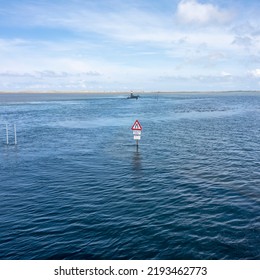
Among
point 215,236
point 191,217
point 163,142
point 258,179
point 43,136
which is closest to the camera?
point 215,236

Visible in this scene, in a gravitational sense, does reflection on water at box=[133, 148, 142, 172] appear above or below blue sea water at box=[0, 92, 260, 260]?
above

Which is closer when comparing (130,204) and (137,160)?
(130,204)

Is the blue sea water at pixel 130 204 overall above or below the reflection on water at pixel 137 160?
below

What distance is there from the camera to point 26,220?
14.8 meters

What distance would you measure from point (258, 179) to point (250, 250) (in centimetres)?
1037

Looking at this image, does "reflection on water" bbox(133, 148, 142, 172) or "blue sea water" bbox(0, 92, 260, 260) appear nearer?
"blue sea water" bbox(0, 92, 260, 260)

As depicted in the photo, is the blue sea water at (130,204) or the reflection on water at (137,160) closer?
the blue sea water at (130,204)

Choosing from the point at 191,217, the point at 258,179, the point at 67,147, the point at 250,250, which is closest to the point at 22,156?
the point at 67,147

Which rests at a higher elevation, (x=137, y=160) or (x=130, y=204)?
(x=137, y=160)

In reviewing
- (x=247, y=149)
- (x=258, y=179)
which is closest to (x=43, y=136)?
(x=247, y=149)

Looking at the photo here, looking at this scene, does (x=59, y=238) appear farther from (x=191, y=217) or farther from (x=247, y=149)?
(x=247, y=149)

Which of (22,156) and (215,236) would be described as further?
(22,156)
